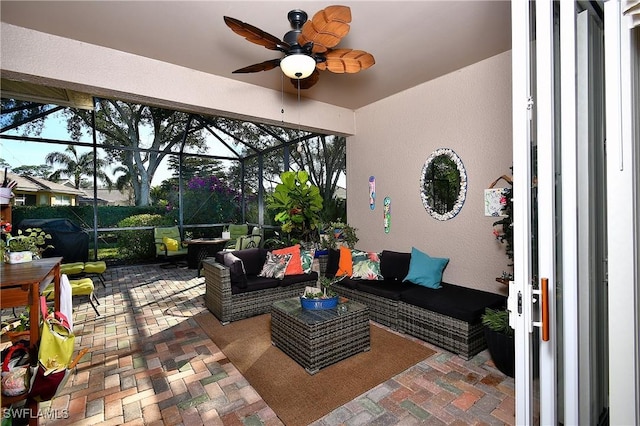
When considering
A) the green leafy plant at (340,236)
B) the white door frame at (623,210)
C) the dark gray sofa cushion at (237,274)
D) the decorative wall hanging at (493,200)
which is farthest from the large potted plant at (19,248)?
the decorative wall hanging at (493,200)

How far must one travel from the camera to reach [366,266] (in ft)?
13.5

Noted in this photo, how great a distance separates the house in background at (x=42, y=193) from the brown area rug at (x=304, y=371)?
18.5ft

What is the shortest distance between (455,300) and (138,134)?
7829 millimetres

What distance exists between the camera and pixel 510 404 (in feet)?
7.10

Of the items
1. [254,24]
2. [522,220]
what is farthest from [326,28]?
[522,220]

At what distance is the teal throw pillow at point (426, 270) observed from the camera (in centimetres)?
362

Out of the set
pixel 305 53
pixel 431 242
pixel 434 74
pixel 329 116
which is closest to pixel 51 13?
pixel 305 53

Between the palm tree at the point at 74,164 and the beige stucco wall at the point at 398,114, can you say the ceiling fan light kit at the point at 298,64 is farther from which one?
the palm tree at the point at 74,164

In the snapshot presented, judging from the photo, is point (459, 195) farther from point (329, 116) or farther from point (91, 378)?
point (91, 378)

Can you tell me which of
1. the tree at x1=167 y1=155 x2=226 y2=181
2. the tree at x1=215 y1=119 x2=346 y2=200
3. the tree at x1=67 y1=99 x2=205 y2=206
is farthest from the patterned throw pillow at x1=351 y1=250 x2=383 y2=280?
the tree at x1=67 y1=99 x2=205 y2=206

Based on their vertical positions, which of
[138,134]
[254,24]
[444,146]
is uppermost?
[138,134]

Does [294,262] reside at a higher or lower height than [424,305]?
higher

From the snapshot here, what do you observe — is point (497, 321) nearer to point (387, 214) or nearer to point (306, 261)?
point (387, 214)

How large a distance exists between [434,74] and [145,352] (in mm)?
4522
